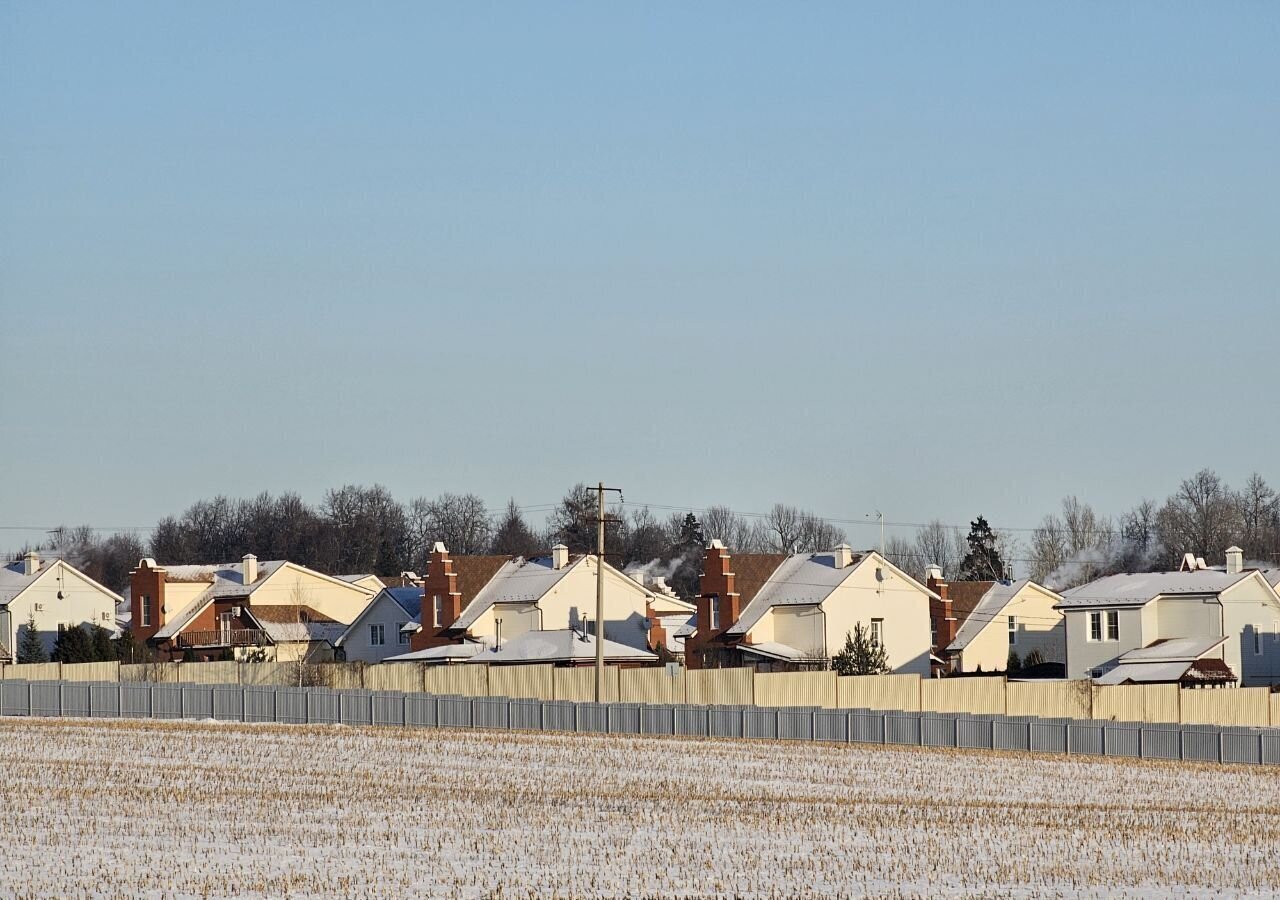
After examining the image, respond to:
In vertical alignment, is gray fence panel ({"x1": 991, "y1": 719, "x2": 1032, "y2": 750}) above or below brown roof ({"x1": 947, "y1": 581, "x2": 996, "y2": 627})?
below

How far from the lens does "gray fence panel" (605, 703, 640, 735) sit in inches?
2308

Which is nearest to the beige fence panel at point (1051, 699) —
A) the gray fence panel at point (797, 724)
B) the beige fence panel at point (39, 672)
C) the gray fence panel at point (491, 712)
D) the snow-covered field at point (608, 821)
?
the gray fence panel at point (797, 724)

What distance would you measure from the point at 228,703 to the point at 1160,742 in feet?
108

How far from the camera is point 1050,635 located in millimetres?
102125

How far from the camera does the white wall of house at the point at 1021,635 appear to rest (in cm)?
9775

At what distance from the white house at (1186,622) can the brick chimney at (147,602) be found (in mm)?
45853

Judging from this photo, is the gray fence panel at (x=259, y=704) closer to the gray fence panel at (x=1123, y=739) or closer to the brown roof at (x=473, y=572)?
the brown roof at (x=473, y=572)

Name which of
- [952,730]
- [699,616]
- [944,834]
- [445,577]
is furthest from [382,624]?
[944,834]

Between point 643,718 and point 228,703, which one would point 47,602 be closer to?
point 228,703

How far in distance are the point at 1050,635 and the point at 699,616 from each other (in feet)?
91.6

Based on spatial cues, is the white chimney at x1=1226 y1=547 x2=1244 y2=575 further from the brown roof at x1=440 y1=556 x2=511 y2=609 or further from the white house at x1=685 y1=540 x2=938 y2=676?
the brown roof at x1=440 y1=556 x2=511 y2=609

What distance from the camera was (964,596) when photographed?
102375 mm

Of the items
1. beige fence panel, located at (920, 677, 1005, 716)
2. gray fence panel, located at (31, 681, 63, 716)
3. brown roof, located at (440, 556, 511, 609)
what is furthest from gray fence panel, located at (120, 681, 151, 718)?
beige fence panel, located at (920, 677, 1005, 716)

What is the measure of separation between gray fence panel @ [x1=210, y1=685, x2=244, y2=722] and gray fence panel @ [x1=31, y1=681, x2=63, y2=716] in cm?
648
